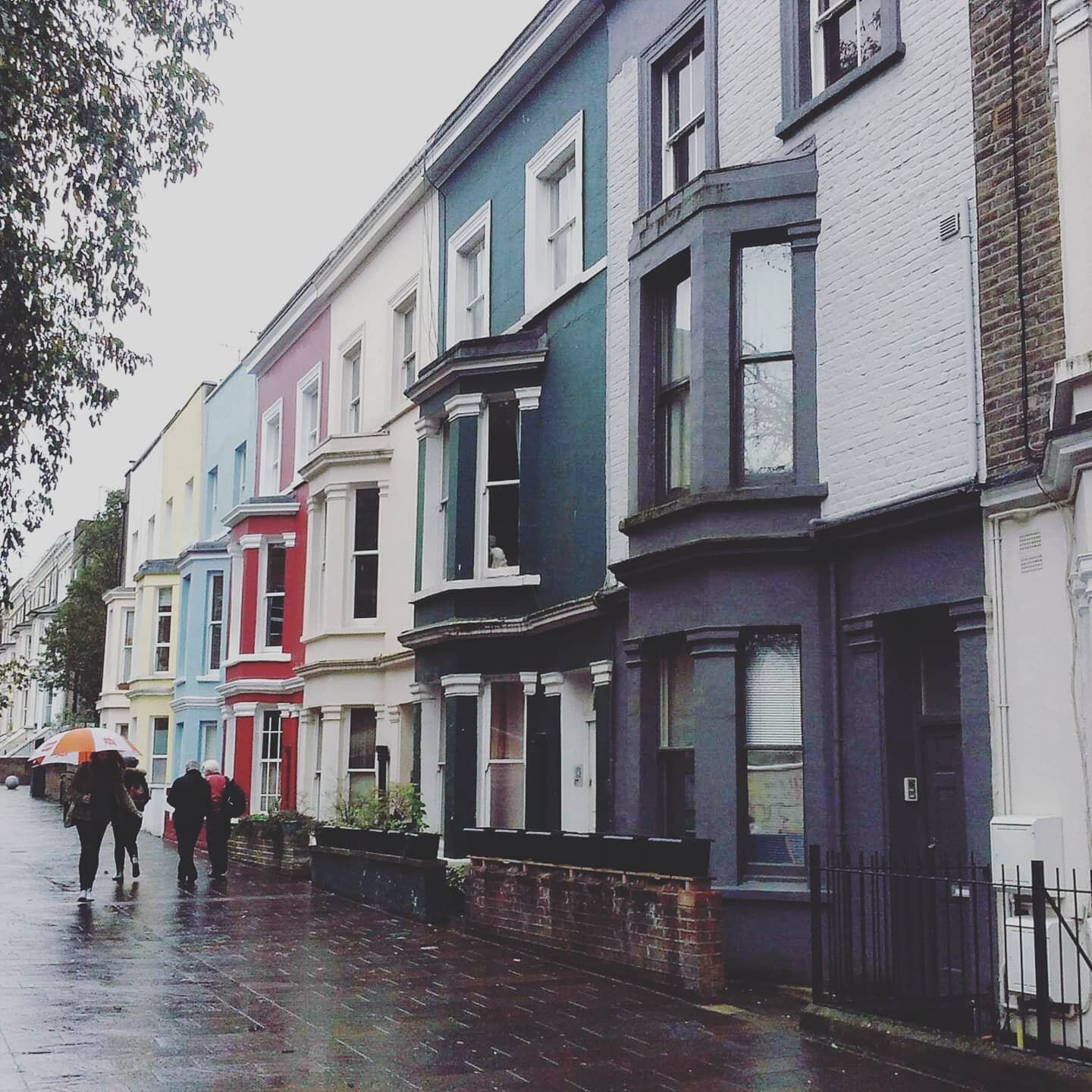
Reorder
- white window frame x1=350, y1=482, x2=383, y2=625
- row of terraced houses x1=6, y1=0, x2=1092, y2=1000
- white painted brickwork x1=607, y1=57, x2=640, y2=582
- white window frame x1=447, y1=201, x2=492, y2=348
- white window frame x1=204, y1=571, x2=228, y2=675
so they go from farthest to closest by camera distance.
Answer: white window frame x1=204, y1=571, x2=228, y2=675 → white window frame x1=350, y1=482, x2=383, y2=625 → white window frame x1=447, y1=201, x2=492, y2=348 → white painted brickwork x1=607, y1=57, x2=640, y2=582 → row of terraced houses x1=6, y1=0, x2=1092, y2=1000

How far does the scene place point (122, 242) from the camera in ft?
40.7

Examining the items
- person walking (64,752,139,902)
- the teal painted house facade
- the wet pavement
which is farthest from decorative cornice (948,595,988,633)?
person walking (64,752,139,902)

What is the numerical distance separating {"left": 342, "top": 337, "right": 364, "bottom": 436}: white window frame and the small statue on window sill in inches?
265

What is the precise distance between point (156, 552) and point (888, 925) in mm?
31610

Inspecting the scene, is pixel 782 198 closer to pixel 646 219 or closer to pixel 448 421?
pixel 646 219

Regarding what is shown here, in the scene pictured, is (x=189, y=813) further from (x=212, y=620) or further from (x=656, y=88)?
(x=212, y=620)

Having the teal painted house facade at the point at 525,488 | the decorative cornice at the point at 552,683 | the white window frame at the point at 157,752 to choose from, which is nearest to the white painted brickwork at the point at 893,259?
the teal painted house facade at the point at 525,488

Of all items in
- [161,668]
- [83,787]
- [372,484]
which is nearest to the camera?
[83,787]

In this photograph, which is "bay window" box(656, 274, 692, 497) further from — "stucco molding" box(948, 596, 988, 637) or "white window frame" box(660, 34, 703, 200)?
"stucco molding" box(948, 596, 988, 637)

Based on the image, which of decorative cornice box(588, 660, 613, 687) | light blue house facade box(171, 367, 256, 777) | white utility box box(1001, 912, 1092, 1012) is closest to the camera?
white utility box box(1001, 912, 1092, 1012)

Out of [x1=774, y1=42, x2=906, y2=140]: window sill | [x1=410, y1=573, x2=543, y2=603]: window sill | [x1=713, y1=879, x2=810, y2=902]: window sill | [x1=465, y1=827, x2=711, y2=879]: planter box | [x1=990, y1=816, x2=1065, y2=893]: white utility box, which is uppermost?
[x1=774, y1=42, x2=906, y2=140]: window sill

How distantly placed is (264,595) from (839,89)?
1725 cm

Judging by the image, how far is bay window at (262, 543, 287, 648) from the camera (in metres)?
26.8

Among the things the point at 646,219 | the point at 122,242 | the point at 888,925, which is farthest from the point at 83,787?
the point at 888,925
